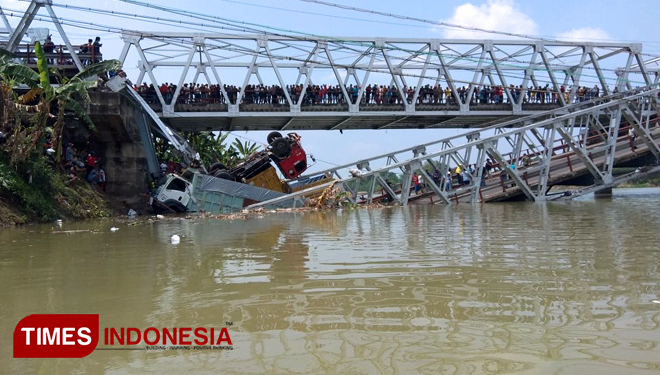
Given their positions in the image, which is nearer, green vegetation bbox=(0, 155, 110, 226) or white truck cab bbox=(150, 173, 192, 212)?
green vegetation bbox=(0, 155, 110, 226)

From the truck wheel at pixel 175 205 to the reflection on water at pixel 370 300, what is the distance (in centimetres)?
1064

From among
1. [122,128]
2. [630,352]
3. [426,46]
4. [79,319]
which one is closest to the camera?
[630,352]

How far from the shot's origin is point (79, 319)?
184 inches

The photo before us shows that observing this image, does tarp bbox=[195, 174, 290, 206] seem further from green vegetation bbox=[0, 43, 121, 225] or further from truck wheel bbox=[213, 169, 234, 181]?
green vegetation bbox=[0, 43, 121, 225]

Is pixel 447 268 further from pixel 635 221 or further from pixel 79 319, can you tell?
pixel 635 221

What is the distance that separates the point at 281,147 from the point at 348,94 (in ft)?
33.3

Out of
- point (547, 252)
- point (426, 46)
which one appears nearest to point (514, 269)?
point (547, 252)

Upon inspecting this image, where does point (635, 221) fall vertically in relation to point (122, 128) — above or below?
below

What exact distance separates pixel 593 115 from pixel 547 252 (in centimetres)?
1872

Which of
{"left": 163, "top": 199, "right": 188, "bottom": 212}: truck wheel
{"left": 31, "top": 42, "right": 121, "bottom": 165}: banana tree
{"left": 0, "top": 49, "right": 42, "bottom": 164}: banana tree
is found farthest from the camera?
{"left": 163, "top": 199, "right": 188, "bottom": 212}: truck wheel

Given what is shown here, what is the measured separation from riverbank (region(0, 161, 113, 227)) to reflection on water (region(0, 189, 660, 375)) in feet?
23.6

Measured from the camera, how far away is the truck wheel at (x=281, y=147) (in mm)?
23719
